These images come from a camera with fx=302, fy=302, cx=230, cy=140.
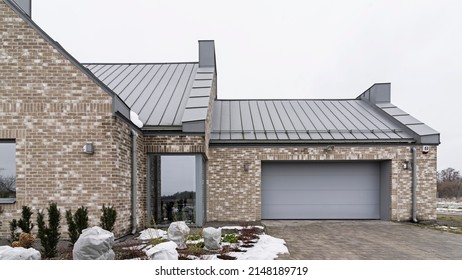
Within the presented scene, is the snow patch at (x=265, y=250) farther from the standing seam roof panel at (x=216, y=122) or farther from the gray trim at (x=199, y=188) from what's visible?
the standing seam roof panel at (x=216, y=122)

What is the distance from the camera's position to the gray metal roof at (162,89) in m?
9.78

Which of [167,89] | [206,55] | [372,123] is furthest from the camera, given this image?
[206,55]

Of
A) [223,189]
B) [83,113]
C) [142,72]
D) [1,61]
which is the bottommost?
[223,189]

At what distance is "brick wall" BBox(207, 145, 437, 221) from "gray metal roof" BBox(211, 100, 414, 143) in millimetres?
434

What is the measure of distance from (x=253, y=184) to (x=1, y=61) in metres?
8.32

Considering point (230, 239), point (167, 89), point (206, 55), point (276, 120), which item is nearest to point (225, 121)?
point (276, 120)

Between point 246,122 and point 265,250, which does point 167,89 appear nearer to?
point 246,122

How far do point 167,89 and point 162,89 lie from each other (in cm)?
21

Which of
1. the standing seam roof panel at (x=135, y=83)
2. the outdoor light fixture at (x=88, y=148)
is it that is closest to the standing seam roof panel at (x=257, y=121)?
the standing seam roof panel at (x=135, y=83)

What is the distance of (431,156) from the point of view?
11500 millimetres

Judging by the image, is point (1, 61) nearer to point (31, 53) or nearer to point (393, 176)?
point (31, 53)

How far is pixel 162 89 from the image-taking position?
40.5ft

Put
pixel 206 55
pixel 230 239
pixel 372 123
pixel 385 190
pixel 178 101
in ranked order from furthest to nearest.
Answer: pixel 206 55
pixel 372 123
pixel 385 190
pixel 178 101
pixel 230 239

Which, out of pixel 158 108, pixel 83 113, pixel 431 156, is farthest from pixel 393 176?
pixel 83 113
